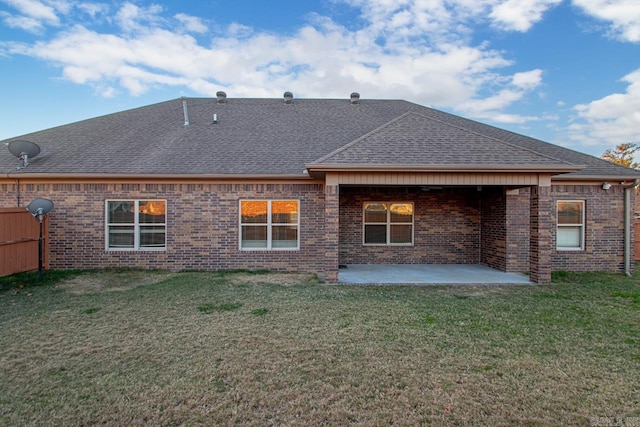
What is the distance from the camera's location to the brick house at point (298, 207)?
891cm

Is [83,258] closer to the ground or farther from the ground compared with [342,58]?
closer to the ground

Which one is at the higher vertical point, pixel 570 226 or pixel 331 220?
pixel 331 220

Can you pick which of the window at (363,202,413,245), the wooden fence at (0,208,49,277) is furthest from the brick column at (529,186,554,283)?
the wooden fence at (0,208,49,277)

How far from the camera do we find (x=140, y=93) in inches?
620

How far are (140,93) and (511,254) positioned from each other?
16592mm

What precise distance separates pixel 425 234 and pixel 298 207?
4282 mm

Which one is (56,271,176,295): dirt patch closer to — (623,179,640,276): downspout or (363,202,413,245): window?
(363,202,413,245): window

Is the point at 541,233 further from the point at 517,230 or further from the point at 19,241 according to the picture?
the point at 19,241

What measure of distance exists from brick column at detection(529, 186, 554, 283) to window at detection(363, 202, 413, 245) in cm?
359

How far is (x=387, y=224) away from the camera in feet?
35.9

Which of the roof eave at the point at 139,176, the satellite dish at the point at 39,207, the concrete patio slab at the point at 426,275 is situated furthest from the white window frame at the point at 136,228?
the concrete patio slab at the point at 426,275

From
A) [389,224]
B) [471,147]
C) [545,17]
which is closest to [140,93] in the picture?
[389,224]

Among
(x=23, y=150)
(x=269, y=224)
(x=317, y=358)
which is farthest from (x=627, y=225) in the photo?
(x=23, y=150)

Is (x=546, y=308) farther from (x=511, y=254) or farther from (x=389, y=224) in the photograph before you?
(x=389, y=224)
